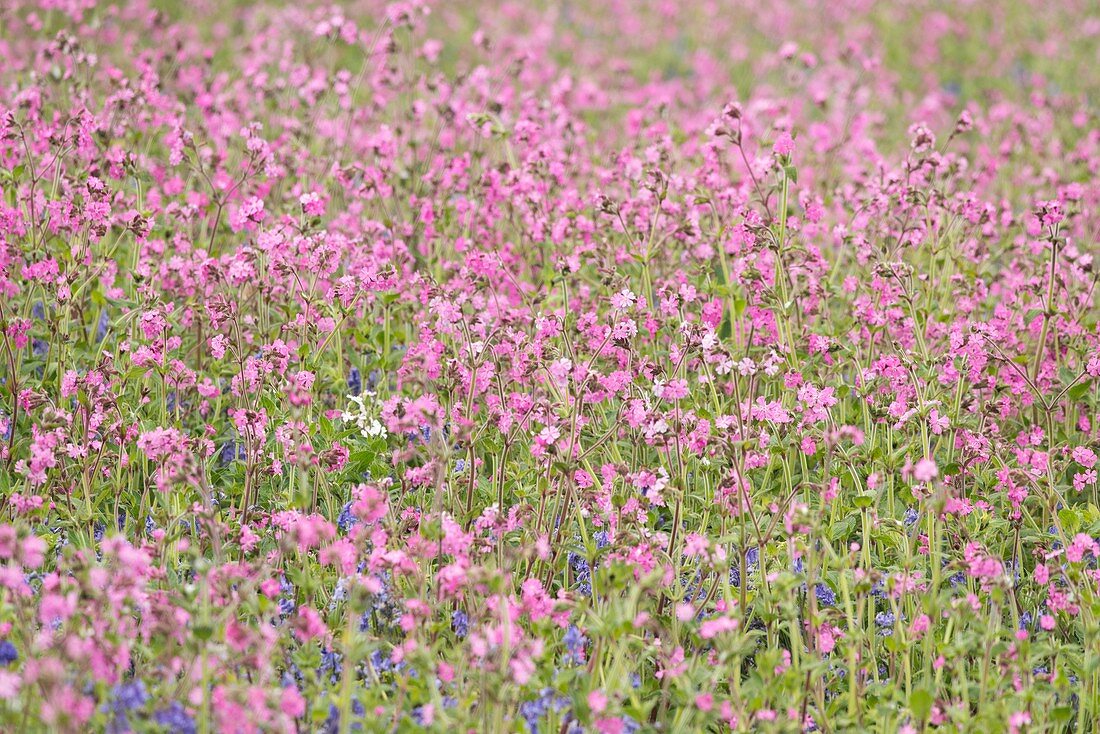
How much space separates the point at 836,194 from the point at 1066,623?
3.14m

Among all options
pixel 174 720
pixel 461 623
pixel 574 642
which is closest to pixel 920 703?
pixel 574 642

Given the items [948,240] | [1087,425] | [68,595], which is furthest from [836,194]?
[68,595]

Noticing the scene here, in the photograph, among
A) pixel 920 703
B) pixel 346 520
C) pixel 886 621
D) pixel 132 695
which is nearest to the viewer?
pixel 132 695

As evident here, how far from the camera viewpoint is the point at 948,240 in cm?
566

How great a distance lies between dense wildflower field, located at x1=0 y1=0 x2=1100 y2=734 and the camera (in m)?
3.32

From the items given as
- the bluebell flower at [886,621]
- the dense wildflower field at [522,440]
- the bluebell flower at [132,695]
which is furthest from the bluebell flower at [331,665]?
the bluebell flower at [886,621]

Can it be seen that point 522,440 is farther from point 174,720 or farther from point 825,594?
point 174,720

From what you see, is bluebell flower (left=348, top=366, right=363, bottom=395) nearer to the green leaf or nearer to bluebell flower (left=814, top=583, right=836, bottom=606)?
bluebell flower (left=814, top=583, right=836, bottom=606)

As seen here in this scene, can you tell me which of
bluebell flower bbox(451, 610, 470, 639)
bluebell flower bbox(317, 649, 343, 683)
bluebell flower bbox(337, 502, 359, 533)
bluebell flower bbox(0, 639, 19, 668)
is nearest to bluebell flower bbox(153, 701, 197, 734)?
bluebell flower bbox(0, 639, 19, 668)

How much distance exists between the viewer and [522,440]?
4.75 metres

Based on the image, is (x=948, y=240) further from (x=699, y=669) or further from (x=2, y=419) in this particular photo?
(x=2, y=419)

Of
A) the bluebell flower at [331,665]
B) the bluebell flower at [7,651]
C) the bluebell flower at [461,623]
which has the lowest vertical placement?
the bluebell flower at [331,665]

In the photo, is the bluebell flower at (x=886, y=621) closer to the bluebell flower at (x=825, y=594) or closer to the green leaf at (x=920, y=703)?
the bluebell flower at (x=825, y=594)

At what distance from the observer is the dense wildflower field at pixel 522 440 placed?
332 cm
